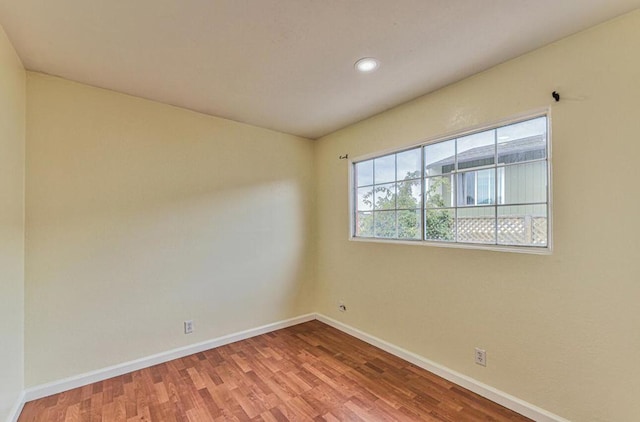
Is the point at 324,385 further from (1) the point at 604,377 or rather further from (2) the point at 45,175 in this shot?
(2) the point at 45,175

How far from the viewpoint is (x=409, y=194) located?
2.76m

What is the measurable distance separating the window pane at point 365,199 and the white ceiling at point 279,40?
108 centimetres

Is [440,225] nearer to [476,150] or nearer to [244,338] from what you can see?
[476,150]

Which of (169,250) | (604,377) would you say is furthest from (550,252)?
(169,250)

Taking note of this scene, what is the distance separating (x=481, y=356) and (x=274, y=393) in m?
1.59

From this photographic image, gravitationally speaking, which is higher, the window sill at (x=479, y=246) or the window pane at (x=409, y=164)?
the window pane at (x=409, y=164)

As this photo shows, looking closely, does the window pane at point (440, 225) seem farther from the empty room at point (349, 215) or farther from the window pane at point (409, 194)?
the window pane at point (409, 194)

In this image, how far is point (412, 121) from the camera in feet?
8.63

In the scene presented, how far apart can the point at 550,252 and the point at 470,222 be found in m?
0.55

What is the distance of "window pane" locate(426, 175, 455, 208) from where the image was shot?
2.41 meters

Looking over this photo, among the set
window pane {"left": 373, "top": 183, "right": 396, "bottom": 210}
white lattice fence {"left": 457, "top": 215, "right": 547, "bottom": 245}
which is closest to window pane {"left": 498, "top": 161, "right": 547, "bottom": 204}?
white lattice fence {"left": 457, "top": 215, "right": 547, "bottom": 245}

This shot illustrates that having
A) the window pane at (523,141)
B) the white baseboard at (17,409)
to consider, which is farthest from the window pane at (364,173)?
the white baseboard at (17,409)

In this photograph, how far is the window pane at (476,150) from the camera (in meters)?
2.15

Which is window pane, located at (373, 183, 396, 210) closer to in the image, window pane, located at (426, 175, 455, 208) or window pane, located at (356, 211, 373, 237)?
window pane, located at (356, 211, 373, 237)
